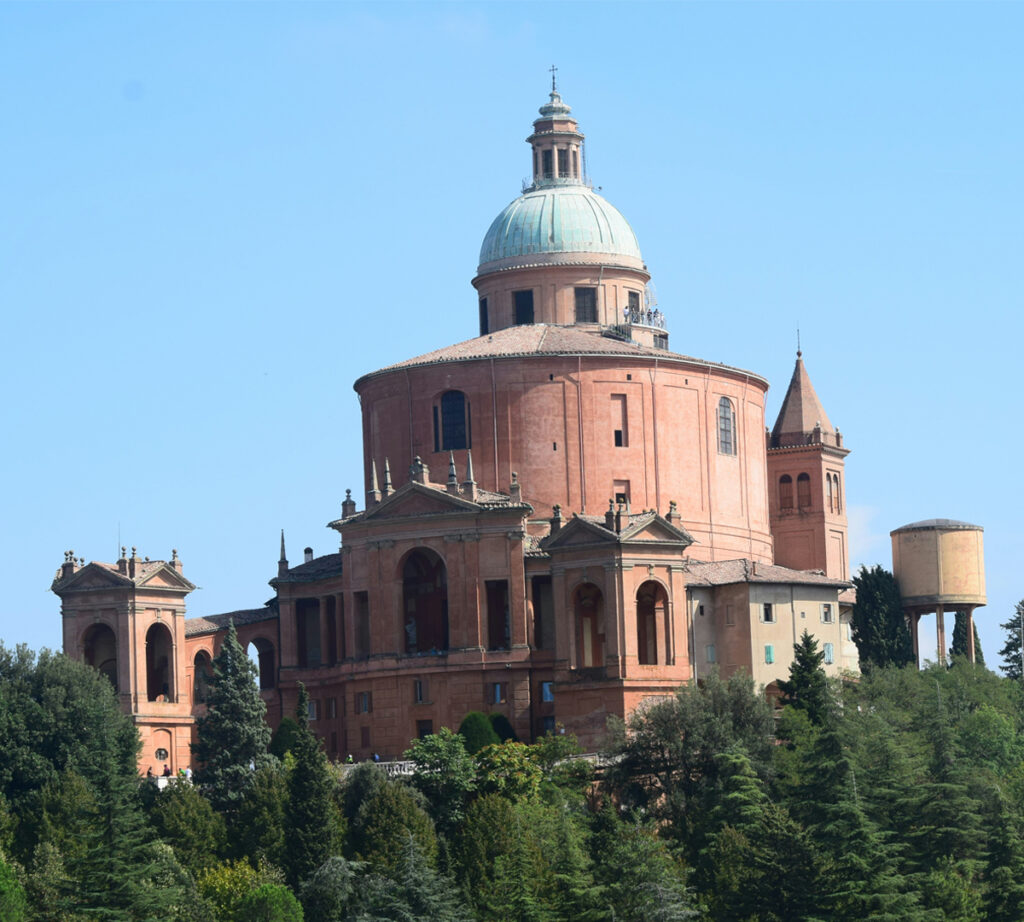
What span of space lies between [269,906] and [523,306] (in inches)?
1568

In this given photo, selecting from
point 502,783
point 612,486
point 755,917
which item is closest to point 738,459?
point 612,486

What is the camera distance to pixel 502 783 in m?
90.5

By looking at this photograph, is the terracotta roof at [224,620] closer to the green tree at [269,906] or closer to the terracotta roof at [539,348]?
the terracotta roof at [539,348]

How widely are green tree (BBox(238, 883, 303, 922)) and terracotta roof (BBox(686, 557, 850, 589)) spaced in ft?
80.4

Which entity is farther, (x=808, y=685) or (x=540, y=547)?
(x=540, y=547)

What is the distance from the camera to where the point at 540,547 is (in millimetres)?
103250

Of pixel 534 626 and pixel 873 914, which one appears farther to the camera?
pixel 534 626

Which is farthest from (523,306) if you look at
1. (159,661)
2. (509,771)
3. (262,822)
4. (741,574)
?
(262,822)

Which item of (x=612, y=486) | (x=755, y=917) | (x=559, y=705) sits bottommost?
(x=755, y=917)

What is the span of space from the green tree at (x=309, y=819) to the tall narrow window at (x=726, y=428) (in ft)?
93.1

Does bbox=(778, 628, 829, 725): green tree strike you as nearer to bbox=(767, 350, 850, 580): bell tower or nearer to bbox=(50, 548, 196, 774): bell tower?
bbox=(767, 350, 850, 580): bell tower

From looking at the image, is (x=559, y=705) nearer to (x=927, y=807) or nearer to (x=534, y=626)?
(x=534, y=626)

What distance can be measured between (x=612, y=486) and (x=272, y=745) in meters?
17.1

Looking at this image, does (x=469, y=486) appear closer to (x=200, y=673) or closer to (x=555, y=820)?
→ (x=200, y=673)
